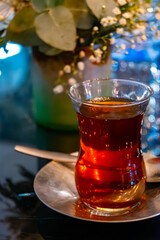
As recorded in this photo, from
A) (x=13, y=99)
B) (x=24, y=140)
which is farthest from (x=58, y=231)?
(x=13, y=99)

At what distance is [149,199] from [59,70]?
0.43 metres

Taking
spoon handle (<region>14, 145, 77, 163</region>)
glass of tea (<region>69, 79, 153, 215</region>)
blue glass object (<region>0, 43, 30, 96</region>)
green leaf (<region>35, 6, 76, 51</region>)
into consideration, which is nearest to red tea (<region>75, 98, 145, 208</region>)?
glass of tea (<region>69, 79, 153, 215</region>)

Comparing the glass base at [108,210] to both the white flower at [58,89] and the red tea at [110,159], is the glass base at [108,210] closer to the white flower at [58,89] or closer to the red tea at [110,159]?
the red tea at [110,159]

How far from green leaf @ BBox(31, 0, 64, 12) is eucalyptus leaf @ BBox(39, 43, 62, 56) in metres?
0.09

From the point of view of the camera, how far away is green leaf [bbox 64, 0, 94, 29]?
0.91 m

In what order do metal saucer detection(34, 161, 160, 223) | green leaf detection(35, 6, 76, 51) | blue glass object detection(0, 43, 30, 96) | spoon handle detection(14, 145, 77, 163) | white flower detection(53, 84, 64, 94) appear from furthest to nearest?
blue glass object detection(0, 43, 30, 96) < white flower detection(53, 84, 64, 94) < green leaf detection(35, 6, 76, 51) < spoon handle detection(14, 145, 77, 163) < metal saucer detection(34, 161, 160, 223)

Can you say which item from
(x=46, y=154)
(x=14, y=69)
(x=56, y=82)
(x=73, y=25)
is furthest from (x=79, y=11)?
(x=14, y=69)

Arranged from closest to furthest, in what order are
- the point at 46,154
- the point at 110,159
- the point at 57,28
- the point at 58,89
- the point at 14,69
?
1. the point at 110,159
2. the point at 46,154
3. the point at 57,28
4. the point at 58,89
5. the point at 14,69

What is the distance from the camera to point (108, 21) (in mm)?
857

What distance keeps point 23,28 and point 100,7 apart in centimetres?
18

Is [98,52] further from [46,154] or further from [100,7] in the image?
[46,154]

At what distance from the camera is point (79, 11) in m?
0.91

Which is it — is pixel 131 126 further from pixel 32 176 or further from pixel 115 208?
pixel 32 176

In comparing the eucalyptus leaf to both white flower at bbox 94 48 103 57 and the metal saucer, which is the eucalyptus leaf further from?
the metal saucer
